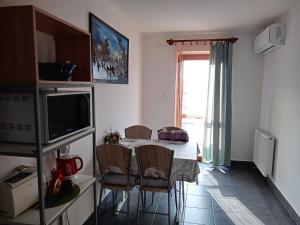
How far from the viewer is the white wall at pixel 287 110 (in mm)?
2562

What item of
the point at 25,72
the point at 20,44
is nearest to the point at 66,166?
the point at 25,72

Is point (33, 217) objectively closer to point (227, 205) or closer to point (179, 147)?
point (179, 147)

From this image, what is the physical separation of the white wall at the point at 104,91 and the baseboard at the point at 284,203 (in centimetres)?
220

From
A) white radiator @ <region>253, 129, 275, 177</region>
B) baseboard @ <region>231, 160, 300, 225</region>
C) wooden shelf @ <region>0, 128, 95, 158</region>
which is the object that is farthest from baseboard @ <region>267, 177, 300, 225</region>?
wooden shelf @ <region>0, 128, 95, 158</region>

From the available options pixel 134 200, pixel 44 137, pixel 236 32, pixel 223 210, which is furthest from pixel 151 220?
pixel 236 32

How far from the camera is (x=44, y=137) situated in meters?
1.17

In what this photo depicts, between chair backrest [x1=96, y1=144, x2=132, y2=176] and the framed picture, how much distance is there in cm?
73

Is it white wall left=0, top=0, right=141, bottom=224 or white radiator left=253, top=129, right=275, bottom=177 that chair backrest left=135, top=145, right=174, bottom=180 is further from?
white radiator left=253, top=129, right=275, bottom=177

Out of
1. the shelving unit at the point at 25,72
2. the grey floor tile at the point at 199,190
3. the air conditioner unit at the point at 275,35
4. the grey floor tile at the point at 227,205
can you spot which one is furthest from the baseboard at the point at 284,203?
the shelving unit at the point at 25,72

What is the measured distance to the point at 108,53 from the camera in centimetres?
279

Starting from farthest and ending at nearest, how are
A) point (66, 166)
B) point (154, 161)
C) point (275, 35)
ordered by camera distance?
1. point (275, 35)
2. point (154, 161)
3. point (66, 166)

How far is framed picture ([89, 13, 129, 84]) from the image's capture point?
244 centimetres

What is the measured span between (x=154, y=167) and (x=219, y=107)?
2.25 m

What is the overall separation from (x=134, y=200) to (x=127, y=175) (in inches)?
31.6
